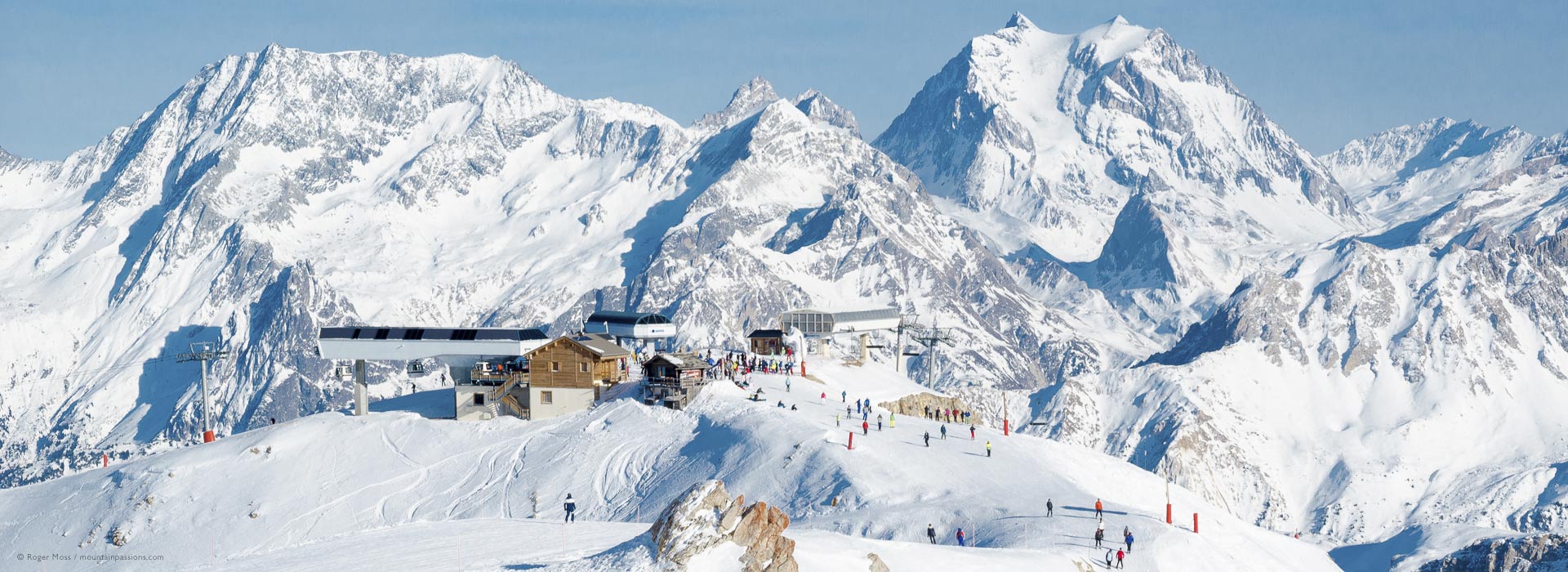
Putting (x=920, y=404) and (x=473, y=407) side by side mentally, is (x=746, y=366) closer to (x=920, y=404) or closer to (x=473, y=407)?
(x=920, y=404)

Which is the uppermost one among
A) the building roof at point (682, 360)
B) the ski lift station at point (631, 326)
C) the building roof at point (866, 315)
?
the building roof at point (866, 315)

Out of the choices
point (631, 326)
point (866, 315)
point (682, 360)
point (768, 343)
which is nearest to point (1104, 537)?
point (682, 360)

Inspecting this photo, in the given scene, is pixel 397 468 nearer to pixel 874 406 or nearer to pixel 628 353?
pixel 628 353

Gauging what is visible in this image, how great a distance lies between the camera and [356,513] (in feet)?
351

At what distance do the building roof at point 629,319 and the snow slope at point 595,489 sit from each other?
35404 millimetres

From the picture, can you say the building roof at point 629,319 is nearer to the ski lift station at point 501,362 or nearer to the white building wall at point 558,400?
the ski lift station at point 501,362

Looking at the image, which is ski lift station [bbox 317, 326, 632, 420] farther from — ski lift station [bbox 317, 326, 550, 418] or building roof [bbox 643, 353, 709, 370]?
building roof [bbox 643, 353, 709, 370]

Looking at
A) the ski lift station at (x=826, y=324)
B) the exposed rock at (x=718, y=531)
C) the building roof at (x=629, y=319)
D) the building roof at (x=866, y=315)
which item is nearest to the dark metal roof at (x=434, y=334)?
the building roof at (x=629, y=319)

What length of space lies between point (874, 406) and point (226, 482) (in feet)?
171

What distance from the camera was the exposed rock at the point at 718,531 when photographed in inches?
2515

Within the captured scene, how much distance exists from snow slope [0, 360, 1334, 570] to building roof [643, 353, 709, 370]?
2.60 metres

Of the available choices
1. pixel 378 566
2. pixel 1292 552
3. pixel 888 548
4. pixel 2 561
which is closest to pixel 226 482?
pixel 2 561

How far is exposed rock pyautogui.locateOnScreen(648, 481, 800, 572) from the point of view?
210 feet

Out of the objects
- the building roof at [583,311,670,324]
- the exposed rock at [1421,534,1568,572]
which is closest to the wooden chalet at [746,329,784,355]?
the building roof at [583,311,670,324]
